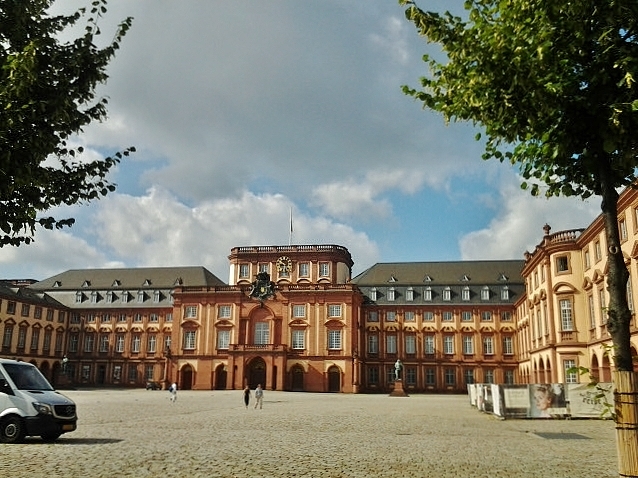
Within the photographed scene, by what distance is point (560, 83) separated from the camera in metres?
7.93

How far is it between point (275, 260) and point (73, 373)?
106 ft

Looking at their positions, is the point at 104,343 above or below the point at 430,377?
above

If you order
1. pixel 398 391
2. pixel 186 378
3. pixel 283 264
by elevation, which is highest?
pixel 283 264

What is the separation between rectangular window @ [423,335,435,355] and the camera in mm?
74000

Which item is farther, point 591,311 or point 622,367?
point 591,311

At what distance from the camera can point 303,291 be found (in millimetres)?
71062

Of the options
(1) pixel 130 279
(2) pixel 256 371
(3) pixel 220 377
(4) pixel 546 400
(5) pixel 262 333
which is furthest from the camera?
(1) pixel 130 279

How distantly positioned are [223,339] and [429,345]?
85.8 ft

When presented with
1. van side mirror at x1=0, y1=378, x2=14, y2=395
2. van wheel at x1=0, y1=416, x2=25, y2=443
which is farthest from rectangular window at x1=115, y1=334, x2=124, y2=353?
van wheel at x1=0, y1=416, x2=25, y2=443

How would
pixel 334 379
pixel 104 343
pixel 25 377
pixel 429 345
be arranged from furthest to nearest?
pixel 104 343 → pixel 429 345 → pixel 334 379 → pixel 25 377

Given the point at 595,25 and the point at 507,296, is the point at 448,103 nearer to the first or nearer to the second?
the point at 595,25


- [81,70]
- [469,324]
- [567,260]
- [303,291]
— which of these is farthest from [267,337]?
[81,70]

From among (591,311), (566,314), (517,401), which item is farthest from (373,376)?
(517,401)

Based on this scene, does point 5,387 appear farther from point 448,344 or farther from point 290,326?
point 448,344
